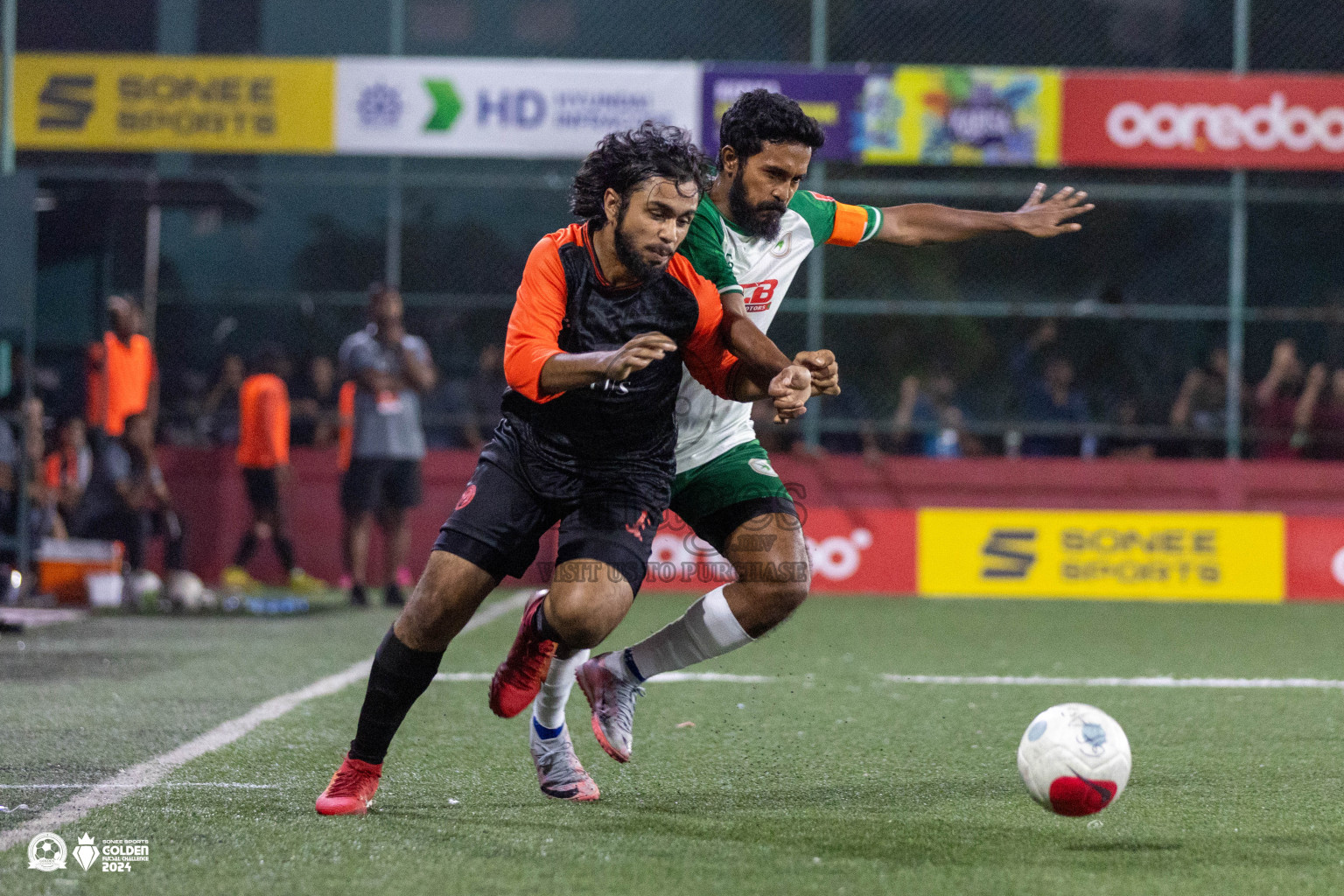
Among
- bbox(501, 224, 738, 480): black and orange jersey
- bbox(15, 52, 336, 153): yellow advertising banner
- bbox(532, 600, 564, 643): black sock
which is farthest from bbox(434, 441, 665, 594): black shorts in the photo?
bbox(15, 52, 336, 153): yellow advertising banner

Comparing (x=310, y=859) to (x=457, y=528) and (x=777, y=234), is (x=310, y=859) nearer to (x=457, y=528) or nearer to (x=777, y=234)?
(x=457, y=528)

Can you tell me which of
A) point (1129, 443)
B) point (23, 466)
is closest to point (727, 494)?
point (23, 466)

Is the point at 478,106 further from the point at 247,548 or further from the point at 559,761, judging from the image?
the point at 559,761

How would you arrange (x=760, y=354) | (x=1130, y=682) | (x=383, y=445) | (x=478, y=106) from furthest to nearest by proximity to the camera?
(x=478, y=106), (x=383, y=445), (x=1130, y=682), (x=760, y=354)

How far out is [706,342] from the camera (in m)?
4.35

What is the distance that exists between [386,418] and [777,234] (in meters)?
6.37

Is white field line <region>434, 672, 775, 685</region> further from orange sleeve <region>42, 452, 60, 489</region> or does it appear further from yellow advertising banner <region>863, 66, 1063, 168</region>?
yellow advertising banner <region>863, 66, 1063, 168</region>

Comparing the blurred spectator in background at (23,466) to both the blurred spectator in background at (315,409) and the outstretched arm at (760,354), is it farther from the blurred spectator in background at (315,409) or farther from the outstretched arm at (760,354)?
the outstretched arm at (760,354)

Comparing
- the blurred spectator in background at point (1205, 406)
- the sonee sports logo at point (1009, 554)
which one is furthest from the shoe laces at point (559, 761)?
the blurred spectator in background at point (1205, 406)

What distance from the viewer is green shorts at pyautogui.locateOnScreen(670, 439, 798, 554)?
464 centimetres

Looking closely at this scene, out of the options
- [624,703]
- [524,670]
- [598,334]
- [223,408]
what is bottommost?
[624,703]

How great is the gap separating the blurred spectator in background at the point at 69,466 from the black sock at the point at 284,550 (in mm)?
1672

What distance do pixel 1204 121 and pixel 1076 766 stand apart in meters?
11.3

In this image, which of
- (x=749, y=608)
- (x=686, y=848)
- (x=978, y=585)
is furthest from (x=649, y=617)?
(x=686, y=848)
